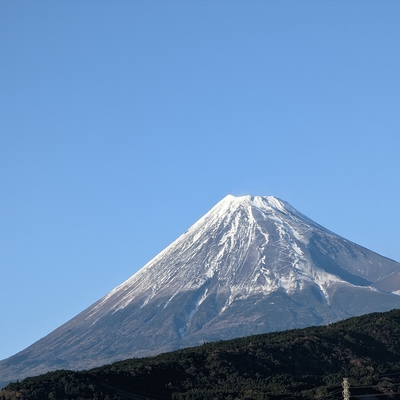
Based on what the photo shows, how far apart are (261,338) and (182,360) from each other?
60.8 feet

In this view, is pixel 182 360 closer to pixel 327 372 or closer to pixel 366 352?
pixel 327 372

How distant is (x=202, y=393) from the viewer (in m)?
80.9

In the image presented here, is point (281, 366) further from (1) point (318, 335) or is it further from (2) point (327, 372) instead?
(1) point (318, 335)

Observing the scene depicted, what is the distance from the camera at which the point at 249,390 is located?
82.2 m

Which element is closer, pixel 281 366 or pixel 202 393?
pixel 202 393

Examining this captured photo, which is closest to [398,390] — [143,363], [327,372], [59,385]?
[327,372]

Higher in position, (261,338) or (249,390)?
(261,338)

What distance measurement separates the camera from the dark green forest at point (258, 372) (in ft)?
260

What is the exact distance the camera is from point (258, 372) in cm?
9156

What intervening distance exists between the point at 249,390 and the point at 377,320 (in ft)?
117

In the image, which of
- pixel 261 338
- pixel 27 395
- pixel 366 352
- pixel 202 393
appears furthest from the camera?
pixel 261 338

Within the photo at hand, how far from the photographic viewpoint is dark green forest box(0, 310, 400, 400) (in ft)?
260

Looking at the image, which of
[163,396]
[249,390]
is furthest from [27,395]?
[249,390]

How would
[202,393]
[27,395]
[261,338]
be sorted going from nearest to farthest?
[27,395] → [202,393] → [261,338]
